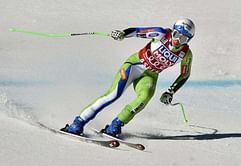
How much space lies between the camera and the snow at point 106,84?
6.14 m

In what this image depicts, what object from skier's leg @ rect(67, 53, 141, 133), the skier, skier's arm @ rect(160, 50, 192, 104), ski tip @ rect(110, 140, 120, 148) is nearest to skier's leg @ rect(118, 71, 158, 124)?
the skier

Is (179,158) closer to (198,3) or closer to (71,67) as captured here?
(71,67)

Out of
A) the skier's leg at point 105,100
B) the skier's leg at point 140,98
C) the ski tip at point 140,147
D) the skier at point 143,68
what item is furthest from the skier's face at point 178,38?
the ski tip at point 140,147

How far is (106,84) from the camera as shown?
925 centimetres

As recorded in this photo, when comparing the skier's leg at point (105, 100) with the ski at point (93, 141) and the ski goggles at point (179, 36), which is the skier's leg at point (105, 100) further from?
the ski goggles at point (179, 36)

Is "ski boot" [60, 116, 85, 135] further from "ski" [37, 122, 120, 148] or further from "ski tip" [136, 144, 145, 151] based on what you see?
"ski tip" [136, 144, 145, 151]

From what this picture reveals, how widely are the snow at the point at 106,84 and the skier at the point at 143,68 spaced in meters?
0.27

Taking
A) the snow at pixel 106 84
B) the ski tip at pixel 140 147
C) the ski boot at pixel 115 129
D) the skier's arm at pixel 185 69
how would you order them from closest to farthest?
1. the snow at pixel 106 84
2. the ski tip at pixel 140 147
3. the ski boot at pixel 115 129
4. the skier's arm at pixel 185 69

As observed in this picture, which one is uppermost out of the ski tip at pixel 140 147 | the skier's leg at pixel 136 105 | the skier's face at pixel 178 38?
the skier's face at pixel 178 38

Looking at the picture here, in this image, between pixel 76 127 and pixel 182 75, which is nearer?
pixel 76 127

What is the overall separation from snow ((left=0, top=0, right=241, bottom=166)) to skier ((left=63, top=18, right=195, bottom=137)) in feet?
0.88

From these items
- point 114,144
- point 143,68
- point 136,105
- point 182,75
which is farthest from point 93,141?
point 182,75

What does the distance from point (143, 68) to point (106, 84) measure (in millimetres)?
2401

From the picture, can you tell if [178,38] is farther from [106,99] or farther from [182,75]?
[106,99]
